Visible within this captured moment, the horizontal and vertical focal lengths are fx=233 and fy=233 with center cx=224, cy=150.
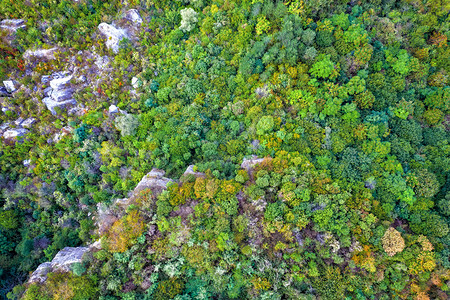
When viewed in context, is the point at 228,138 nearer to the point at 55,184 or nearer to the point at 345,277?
the point at 345,277

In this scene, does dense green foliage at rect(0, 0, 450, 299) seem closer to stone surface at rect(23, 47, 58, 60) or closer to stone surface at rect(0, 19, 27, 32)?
stone surface at rect(23, 47, 58, 60)

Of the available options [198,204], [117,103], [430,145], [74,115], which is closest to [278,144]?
[198,204]

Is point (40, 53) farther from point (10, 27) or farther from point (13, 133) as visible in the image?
point (13, 133)

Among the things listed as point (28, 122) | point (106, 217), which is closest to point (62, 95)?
point (28, 122)

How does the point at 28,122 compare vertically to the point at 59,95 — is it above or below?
below

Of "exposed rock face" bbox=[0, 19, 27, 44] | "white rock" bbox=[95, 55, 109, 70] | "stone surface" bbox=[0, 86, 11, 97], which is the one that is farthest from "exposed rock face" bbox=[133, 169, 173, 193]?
"exposed rock face" bbox=[0, 19, 27, 44]

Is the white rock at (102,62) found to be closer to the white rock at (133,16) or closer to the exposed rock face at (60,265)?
the white rock at (133,16)
